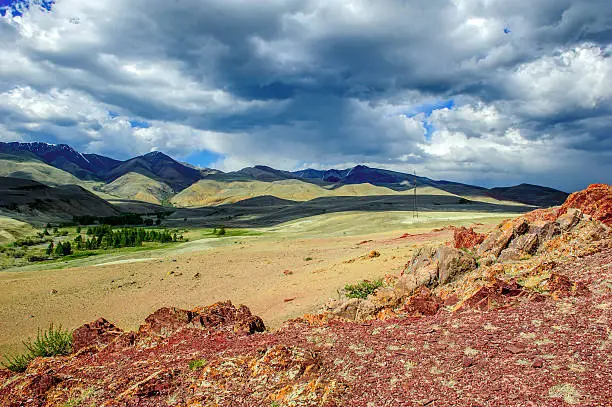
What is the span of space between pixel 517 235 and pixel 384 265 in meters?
8.63

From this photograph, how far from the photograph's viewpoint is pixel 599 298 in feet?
29.9

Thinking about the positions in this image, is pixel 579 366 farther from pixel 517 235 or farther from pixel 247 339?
pixel 517 235

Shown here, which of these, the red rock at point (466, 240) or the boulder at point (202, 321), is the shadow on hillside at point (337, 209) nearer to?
the red rock at point (466, 240)

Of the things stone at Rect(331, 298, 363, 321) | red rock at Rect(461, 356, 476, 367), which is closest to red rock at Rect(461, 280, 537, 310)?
red rock at Rect(461, 356, 476, 367)

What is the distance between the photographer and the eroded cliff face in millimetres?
6812

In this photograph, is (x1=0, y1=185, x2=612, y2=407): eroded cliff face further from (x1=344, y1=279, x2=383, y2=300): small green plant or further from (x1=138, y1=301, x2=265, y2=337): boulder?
(x1=344, y1=279, x2=383, y2=300): small green plant

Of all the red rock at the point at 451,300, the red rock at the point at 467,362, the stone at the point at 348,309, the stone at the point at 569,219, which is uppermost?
the stone at the point at 569,219

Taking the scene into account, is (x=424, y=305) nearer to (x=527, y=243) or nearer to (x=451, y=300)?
(x=451, y=300)

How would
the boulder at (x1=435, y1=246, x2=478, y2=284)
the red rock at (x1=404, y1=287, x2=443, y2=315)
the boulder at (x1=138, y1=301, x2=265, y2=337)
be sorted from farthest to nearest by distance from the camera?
the boulder at (x1=435, y1=246, x2=478, y2=284) → the boulder at (x1=138, y1=301, x2=265, y2=337) → the red rock at (x1=404, y1=287, x2=443, y2=315)

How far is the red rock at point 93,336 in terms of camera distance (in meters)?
11.8

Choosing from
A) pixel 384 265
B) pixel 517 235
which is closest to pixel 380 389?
pixel 517 235

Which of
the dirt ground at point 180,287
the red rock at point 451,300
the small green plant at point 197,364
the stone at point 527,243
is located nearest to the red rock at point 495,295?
the red rock at point 451,300

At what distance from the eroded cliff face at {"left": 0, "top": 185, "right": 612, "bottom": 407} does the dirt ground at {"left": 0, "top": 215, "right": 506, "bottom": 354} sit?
5344 millimetres

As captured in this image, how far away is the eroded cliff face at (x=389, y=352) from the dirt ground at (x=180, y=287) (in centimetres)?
534
